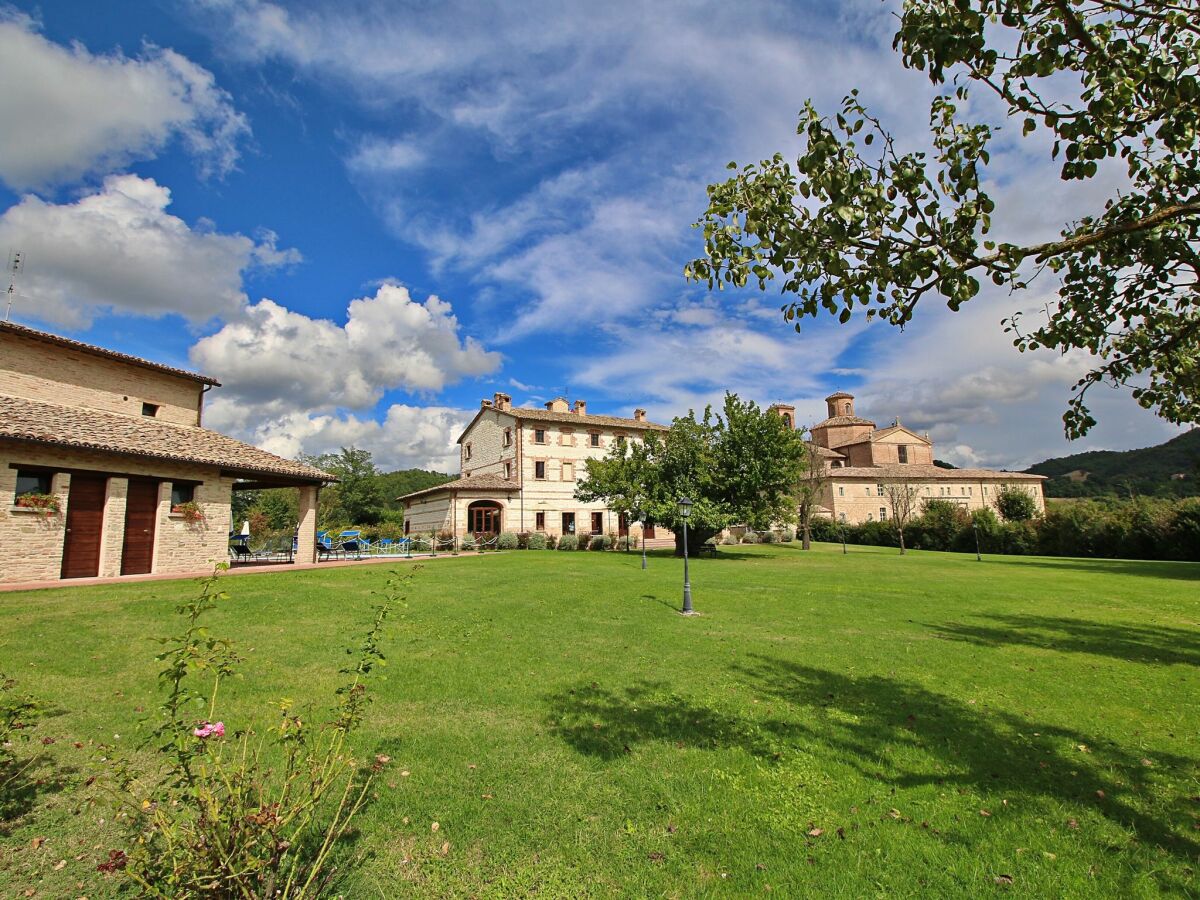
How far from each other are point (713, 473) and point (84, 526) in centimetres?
2477

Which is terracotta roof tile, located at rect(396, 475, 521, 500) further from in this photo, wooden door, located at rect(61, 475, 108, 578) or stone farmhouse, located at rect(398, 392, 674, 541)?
wooden door, located at rect(61, 475, 108, 578)

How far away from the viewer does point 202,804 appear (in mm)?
2611

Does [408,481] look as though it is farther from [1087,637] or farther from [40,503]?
[1087,637]

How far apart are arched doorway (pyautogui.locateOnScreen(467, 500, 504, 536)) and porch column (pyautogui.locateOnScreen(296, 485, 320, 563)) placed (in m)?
13.4

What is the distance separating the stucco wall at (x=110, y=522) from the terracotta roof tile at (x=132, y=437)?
52 cm

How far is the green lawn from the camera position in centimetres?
348

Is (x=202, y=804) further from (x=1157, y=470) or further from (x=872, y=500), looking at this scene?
(x=1157, y=470)

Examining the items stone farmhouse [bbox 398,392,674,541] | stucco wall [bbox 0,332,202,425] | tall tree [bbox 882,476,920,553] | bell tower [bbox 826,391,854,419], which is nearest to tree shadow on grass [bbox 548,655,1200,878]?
stucco wall [bbox 0,332,202,425]

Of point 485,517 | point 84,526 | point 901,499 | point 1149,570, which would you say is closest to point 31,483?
point 84,526

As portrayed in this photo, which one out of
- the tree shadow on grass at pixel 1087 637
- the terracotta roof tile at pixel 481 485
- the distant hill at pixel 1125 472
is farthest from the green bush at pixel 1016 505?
the tree shadow on grass at pixel 1087 637

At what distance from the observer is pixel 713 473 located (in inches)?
1172

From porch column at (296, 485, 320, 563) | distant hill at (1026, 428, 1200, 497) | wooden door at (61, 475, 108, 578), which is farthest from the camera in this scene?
distant hill at (1026, 428, 1200, 497)

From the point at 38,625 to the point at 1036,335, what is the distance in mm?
14536

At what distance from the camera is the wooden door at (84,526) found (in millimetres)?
15570
